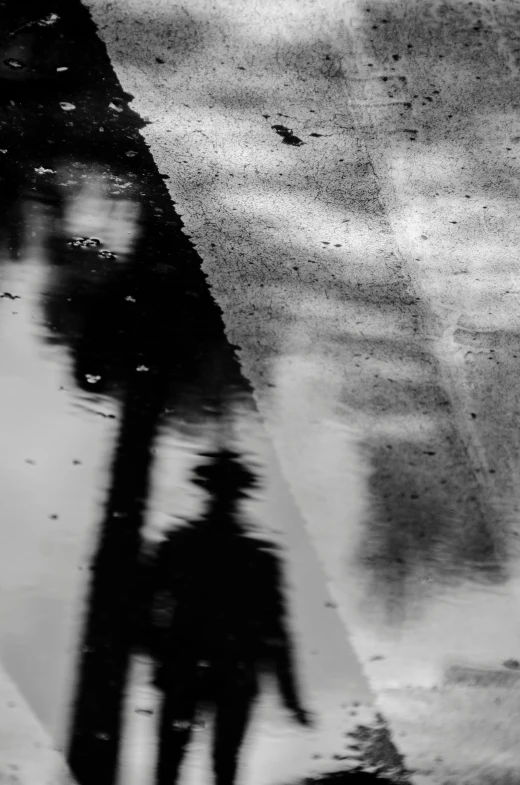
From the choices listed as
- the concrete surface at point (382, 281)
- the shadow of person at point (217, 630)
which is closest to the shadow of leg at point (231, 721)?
the shadow of person at point (217, 630)

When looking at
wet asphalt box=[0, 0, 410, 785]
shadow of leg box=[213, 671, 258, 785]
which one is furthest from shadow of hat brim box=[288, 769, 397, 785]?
shadow of leg box=[213, 671, 258, 785]

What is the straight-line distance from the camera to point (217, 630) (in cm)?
145

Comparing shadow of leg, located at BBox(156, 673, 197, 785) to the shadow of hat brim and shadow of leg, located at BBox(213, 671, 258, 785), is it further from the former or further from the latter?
the shadow of hat brim

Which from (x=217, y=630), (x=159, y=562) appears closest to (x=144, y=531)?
(x=159, y=562)

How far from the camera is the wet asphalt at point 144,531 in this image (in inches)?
53.4

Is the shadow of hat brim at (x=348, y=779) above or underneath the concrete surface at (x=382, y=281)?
underneath

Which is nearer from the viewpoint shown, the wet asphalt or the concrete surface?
the wet asphalt

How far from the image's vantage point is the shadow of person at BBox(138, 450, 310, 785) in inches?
53.6

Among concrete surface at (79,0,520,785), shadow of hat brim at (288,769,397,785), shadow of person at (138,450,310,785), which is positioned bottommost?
shadow of hat brim at (288,769,397,785)

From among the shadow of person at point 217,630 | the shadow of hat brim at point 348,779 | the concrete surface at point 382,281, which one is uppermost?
the concrete surface at point 382,281

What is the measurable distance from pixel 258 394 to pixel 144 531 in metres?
0.41

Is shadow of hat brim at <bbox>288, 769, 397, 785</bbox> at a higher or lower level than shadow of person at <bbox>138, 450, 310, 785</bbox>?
lower

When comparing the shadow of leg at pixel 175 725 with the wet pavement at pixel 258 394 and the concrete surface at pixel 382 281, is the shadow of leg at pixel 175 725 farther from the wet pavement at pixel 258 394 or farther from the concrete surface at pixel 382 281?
the concrete surface at pixel 382 281

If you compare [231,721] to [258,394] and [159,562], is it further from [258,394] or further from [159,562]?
[258,394]
